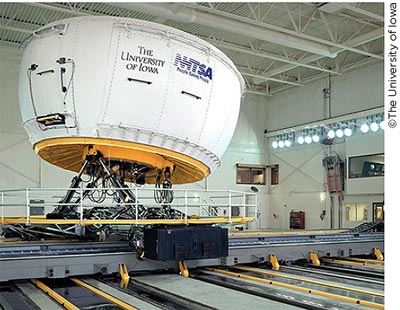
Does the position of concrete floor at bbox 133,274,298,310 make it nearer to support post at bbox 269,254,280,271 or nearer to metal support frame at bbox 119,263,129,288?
metal support frame at bbox 119,263,129,288

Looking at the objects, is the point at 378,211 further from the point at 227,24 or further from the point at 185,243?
the point at 185,243

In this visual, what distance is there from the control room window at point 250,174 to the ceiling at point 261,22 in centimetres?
604

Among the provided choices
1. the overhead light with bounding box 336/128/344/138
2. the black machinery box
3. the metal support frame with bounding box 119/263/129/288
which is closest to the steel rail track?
the black machinery box

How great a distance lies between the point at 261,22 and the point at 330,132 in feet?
25.8

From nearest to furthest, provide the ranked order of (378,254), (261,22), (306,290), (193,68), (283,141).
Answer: (306,290) → (193,68) → (378,254) → (261,22) → (283,141)

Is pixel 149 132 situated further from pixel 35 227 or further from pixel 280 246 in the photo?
pixel 35 227

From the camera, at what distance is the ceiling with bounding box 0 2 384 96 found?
1459 centimetres

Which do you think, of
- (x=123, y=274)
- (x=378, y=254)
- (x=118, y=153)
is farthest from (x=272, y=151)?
(x=123, y=274)

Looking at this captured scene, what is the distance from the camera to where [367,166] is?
1958cm

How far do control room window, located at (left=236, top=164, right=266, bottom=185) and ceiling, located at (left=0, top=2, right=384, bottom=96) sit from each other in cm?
604

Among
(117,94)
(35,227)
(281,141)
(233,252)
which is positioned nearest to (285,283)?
(233,252)

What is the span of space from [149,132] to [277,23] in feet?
38.4

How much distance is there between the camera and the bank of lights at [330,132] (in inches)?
750

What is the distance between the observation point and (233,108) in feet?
28.9
